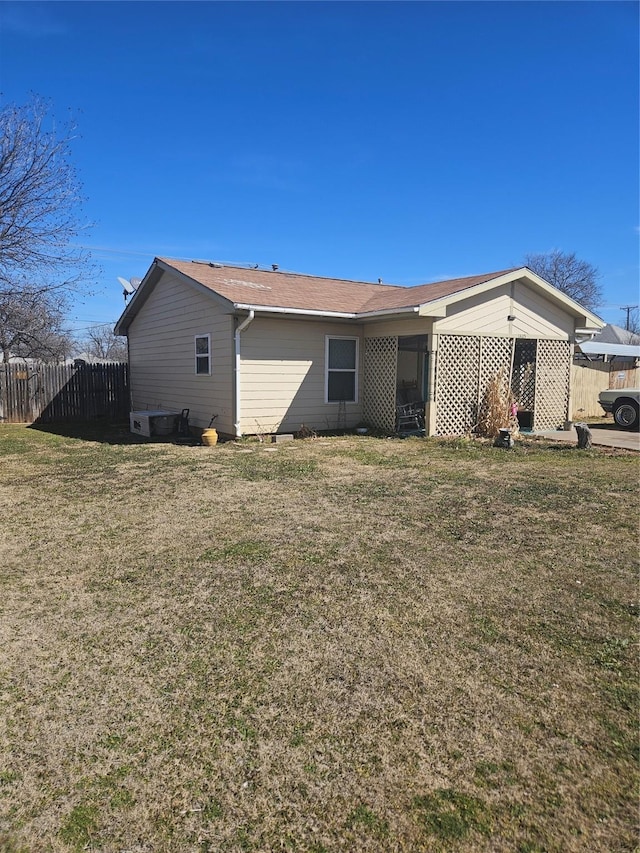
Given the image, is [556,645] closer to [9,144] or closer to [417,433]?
[417,433]

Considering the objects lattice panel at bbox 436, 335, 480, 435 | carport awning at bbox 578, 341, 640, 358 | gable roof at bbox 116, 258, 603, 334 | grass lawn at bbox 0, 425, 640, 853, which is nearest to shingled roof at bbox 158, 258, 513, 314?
gable roof at bbox 116, 258, 603, 334

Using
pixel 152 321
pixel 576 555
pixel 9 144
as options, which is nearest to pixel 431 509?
pixel 576 555

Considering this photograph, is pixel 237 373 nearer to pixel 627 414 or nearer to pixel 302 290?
pixel 302 290

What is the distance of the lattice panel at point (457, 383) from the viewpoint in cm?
1109

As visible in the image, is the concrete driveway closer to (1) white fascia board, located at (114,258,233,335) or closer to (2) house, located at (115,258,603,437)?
(2) house, located at (115,258,603,437)

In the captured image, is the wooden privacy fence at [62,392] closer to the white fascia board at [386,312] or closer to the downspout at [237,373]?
the downspout at [237,373]

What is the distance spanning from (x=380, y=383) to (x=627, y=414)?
23.1ft

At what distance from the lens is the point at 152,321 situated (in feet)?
47.8

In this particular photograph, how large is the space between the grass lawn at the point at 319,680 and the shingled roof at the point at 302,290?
6.27 m

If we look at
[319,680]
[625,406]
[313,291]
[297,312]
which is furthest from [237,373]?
[625,406]

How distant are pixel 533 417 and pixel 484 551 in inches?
357

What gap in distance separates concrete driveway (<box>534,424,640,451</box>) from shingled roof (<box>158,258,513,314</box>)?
397 centimetres

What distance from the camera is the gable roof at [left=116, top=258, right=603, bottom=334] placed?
1054 centimetres

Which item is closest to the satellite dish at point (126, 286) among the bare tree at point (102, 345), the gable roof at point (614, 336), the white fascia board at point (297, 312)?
the white fascia board at point (297, 312)
